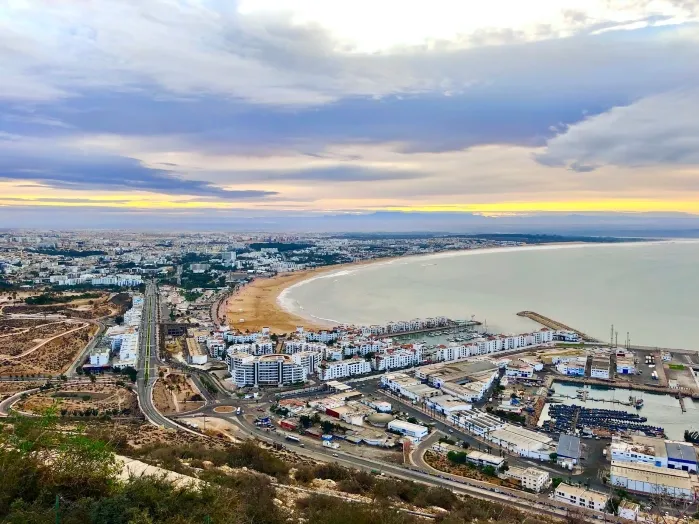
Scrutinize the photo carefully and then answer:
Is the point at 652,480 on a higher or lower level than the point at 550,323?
lower

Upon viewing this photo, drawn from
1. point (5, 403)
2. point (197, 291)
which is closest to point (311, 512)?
point (5, 403)

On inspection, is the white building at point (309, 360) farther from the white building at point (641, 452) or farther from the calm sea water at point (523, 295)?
the white building at point (641, 452)

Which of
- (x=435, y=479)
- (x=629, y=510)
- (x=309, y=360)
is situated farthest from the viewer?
(x=309, y=360)

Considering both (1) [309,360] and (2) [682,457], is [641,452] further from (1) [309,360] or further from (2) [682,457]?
(1) [309,360]

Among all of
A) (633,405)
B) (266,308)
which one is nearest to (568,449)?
(633,405)

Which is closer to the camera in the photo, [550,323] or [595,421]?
[595,421]

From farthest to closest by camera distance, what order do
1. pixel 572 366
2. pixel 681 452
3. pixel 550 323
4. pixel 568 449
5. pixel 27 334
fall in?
1. pixel 550 323
2. pixel 27 334
3. pixel 572 366
4. pixel 568 449
5. pixel 681 452
